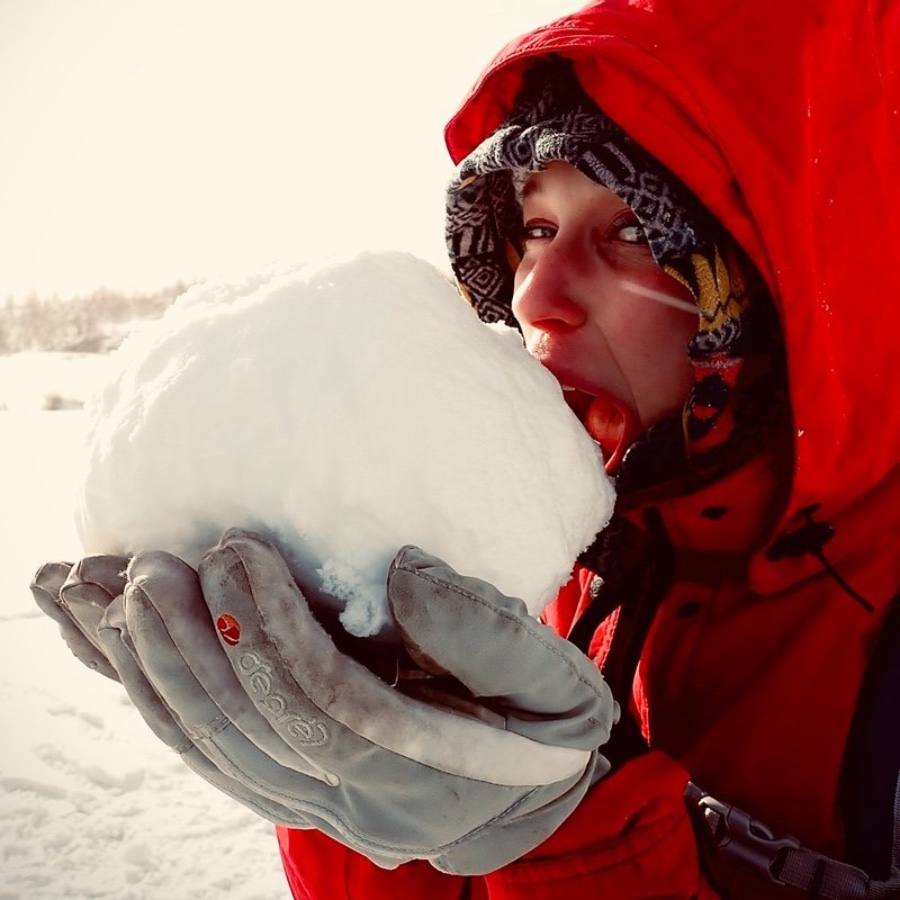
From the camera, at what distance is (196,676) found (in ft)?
2.41

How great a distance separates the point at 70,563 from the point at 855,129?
1.23m

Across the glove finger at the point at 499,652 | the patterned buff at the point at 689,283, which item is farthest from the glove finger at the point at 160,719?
the patterned buff at the point at 689,283

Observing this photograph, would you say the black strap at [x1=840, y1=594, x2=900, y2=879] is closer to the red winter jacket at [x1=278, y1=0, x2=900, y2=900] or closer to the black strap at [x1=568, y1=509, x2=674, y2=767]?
the red winter jacket at [x1=278, y1=0, x2=900, y2=900]

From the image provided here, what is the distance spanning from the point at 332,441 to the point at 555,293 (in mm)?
583

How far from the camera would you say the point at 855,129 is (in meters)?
1.05

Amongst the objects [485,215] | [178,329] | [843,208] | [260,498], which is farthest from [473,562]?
[485,215]

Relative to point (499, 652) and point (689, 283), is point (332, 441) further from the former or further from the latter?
point (689, 283)

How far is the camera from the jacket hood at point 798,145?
3.37 feet

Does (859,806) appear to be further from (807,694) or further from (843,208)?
(843,208)

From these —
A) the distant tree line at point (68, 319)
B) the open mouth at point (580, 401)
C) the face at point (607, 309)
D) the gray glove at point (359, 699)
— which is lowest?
the distant tree line at point (68, 319)

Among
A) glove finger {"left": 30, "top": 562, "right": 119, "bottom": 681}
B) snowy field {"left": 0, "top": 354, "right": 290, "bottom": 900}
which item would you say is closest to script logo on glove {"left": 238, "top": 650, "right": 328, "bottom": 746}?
glove finger {"left": 30, "top": 562, "right": 119, "bottom": 681}

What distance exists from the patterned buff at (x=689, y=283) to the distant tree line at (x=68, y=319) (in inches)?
761

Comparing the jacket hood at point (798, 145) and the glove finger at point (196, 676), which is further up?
the jacket hood at point (798, 145)

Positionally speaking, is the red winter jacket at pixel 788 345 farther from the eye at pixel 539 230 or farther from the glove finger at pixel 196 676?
the glove finger at pixel 196 676
